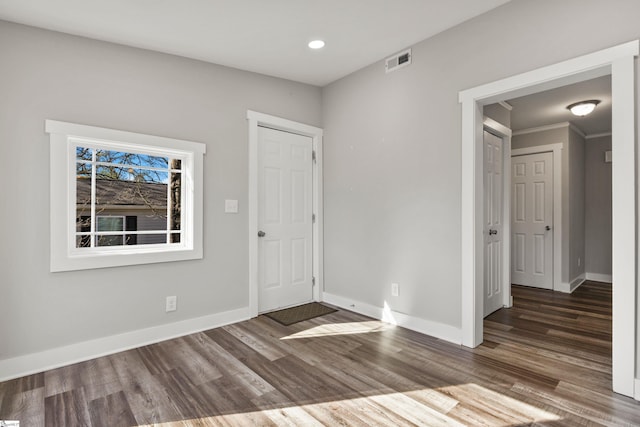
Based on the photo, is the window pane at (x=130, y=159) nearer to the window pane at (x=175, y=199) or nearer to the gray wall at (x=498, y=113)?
the window pane at (x=175, y=199)

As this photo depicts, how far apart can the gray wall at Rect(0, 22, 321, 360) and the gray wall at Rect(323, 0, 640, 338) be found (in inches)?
42.1

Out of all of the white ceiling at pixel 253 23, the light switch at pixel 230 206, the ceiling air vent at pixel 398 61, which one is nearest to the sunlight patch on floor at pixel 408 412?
the light switch at pixel 230 206

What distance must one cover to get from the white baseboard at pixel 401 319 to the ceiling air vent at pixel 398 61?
2.44 metres

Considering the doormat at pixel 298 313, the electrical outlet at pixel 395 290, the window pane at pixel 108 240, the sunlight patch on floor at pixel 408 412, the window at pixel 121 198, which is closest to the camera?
the sunlight patch on floor at pixel 408 412

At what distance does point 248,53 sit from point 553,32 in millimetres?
2474

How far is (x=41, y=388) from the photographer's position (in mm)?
2250

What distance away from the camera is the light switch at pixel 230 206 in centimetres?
345

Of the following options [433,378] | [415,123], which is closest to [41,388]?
[433,378]

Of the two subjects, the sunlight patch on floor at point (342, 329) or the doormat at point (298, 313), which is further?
the doormat at point (298, 313)

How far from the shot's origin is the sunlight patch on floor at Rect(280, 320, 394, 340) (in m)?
3.14

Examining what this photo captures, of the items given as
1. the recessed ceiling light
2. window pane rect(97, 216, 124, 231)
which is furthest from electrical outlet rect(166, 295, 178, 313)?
the recessed ceiling light

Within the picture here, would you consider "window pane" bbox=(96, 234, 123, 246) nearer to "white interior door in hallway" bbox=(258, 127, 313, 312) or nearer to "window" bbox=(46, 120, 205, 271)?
"window" bbox=(46, 120, 205, 271)

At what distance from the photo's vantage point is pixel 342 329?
329cm

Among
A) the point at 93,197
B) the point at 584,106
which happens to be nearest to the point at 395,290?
the point at 93,197
